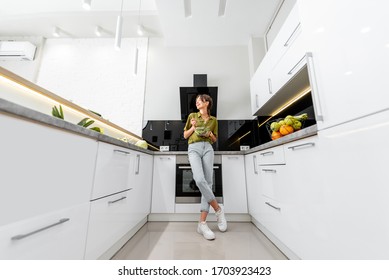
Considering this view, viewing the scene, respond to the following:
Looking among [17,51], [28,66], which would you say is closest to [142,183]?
[28,66]

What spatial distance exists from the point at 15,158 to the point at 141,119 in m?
2.26

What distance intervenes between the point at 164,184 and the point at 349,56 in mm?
1975

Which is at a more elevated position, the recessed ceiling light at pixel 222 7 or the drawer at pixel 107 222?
the recessed ceiling light at pixel 222 7

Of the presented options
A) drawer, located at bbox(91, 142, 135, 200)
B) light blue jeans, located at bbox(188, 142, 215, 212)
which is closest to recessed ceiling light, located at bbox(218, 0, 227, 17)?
light blue jeans, located at bbox(188, 142, 215, 212)

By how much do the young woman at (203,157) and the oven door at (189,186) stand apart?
29 cm

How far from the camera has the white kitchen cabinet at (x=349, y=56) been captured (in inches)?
21.6

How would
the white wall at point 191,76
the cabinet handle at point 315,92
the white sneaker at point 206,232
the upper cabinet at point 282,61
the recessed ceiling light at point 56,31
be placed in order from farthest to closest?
1. the recessed ceiling light at point 56,31
2. the white wall at point 191,76
3. the white sneaker at point 206,232
4. the upper cabinet at point 282,61
5. the cabinet handle at point 315,92

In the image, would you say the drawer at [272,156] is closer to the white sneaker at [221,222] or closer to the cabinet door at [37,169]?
the white sneaker at [221,222]

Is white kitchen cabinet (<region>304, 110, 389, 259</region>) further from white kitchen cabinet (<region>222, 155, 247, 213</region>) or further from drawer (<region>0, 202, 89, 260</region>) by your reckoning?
drawer (<region>0, 202, 89, 260</region>)

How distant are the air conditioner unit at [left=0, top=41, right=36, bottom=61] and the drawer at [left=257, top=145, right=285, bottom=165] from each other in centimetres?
439

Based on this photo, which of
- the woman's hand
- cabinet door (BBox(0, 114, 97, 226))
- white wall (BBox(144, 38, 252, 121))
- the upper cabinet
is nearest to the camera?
cabinet door (BBox(0, 114, 97, 226))

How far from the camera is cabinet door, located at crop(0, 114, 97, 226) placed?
51cm

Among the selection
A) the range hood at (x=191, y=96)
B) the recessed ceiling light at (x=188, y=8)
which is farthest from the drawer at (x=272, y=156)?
the recessed ceiling light at (x=188, y=8)
